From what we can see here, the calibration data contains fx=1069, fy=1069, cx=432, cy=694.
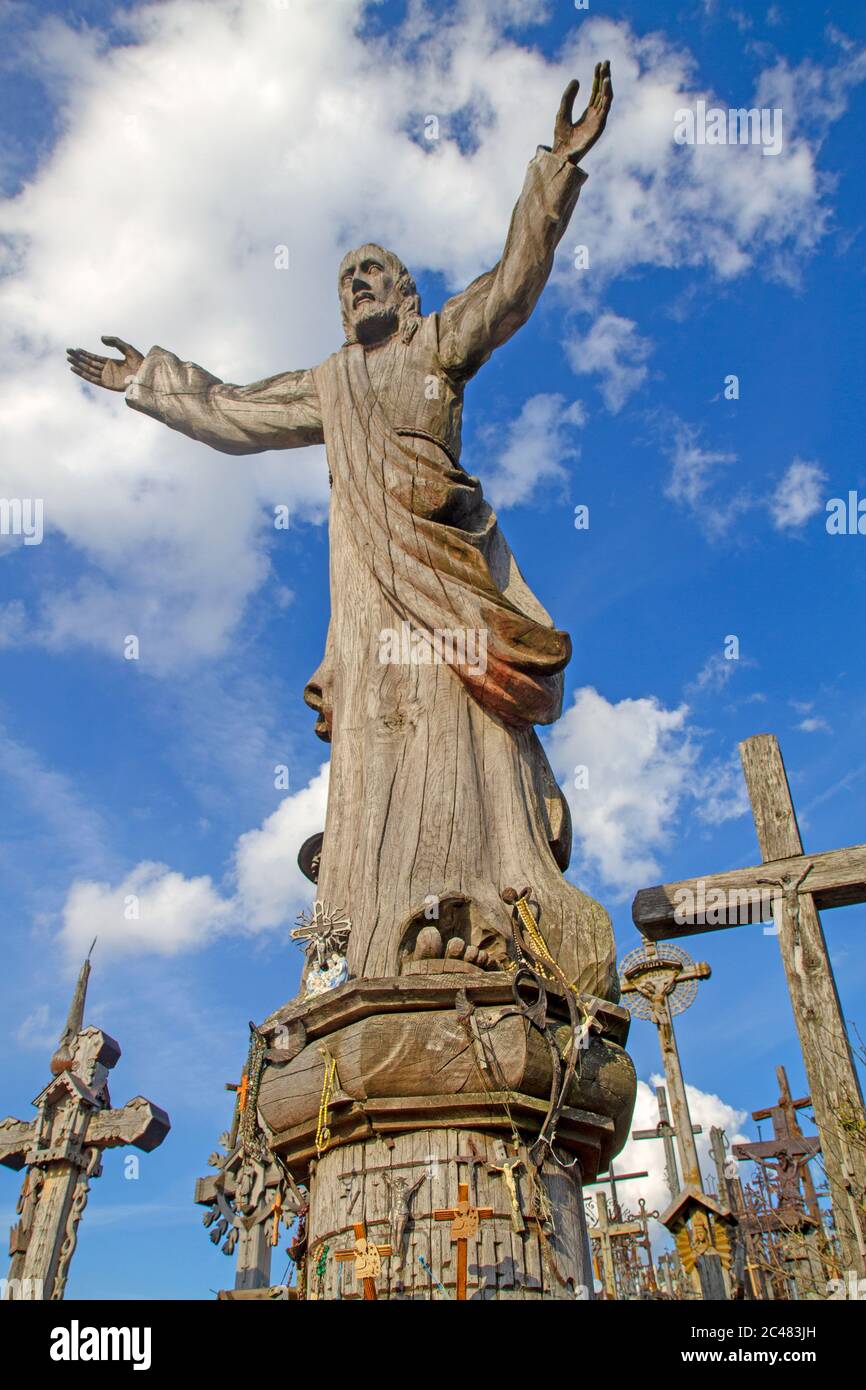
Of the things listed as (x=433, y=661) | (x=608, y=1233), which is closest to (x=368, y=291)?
(x=433, y=661)

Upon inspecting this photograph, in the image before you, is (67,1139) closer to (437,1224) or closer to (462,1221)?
(437,1224)

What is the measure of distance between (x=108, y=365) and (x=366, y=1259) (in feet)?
19.0

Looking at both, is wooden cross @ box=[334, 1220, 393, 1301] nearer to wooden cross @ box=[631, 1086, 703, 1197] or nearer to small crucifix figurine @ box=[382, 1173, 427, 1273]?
small crucifix figurine @ box=[382, 1173, 427, 1273]

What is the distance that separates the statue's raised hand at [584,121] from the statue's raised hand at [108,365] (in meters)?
3.09

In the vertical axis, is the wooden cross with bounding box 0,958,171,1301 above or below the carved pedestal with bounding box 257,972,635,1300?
above

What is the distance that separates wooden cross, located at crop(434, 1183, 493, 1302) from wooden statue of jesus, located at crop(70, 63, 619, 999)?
3.00 ft

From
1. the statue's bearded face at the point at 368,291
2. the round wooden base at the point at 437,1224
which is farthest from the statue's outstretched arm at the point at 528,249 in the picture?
the round wooden base at the point at 437,1224

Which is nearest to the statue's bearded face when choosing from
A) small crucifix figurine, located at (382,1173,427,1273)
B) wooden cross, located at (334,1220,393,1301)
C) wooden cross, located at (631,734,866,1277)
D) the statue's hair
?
the statue's hair

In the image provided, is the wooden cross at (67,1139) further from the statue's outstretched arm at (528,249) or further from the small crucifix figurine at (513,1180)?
the statue's outstretched arm at (528,249)

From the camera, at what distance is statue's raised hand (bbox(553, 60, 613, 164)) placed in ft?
17.3

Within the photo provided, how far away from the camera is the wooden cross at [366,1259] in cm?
312

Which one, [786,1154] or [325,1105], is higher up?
[786,1154]

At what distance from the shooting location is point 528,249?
5.62m

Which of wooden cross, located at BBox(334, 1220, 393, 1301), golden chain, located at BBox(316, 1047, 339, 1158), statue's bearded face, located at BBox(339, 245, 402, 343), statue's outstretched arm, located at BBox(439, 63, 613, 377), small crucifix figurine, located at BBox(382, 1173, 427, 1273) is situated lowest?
wooden cross, located at BBox(334, 1220, 393, 1301)
